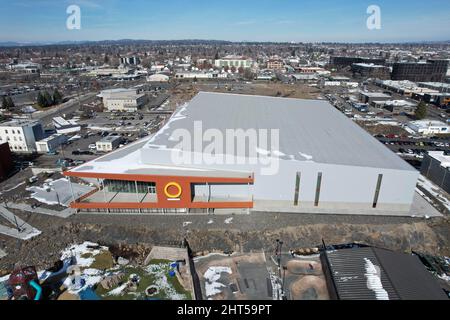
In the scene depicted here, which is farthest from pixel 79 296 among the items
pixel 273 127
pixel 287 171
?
pixel 273 127

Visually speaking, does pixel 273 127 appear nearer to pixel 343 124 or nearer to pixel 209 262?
pixel 343 124

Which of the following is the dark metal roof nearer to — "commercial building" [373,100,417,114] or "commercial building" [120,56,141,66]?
"commercial building" [373,100,417,114]

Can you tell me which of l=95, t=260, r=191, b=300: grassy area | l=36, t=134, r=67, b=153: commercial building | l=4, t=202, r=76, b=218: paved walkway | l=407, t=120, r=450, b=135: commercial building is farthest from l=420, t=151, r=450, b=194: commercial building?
l=36, t=134, r=67, b=153: commercial building

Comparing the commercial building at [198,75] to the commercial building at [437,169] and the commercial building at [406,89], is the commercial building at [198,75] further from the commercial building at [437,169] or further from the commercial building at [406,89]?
the commercial building at [437,169]
